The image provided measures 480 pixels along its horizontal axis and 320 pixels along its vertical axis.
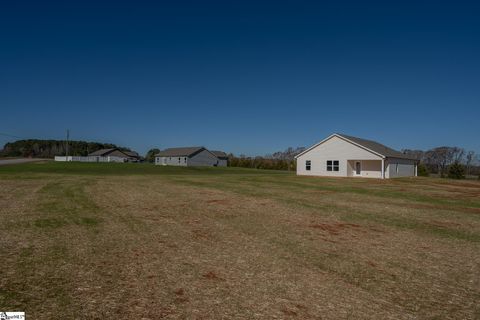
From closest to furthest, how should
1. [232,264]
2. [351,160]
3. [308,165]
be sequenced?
[232,264] < [351,160] < [308,165]

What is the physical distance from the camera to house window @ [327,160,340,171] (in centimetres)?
4142

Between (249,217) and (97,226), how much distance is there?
5.08 meters

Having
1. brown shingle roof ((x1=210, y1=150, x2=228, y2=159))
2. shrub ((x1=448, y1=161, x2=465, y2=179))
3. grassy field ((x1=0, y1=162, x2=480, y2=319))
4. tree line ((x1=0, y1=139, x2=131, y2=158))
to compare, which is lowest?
grassy field ((x1=0, y1=162, x2=480, y2=319))

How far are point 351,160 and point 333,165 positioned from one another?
2.34 meters

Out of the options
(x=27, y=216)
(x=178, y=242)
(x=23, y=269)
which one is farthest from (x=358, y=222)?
(x=27, y=216)

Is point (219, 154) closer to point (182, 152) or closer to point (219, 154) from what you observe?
point (219, 154)

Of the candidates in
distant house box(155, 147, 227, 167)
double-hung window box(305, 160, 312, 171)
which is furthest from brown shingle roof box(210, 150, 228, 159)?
double-hung window box(305, 160, 312, 171)

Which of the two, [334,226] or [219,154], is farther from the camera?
[219,154]

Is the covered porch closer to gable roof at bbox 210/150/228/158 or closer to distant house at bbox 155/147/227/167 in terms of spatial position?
distant house at bbox 155/147/227/167

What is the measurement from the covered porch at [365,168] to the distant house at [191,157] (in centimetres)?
4467

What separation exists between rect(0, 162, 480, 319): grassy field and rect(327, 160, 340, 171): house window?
28563 mm

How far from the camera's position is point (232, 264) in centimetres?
663

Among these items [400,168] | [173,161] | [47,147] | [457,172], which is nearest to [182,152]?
[173,161]

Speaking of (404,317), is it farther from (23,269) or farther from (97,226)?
(97,226)
